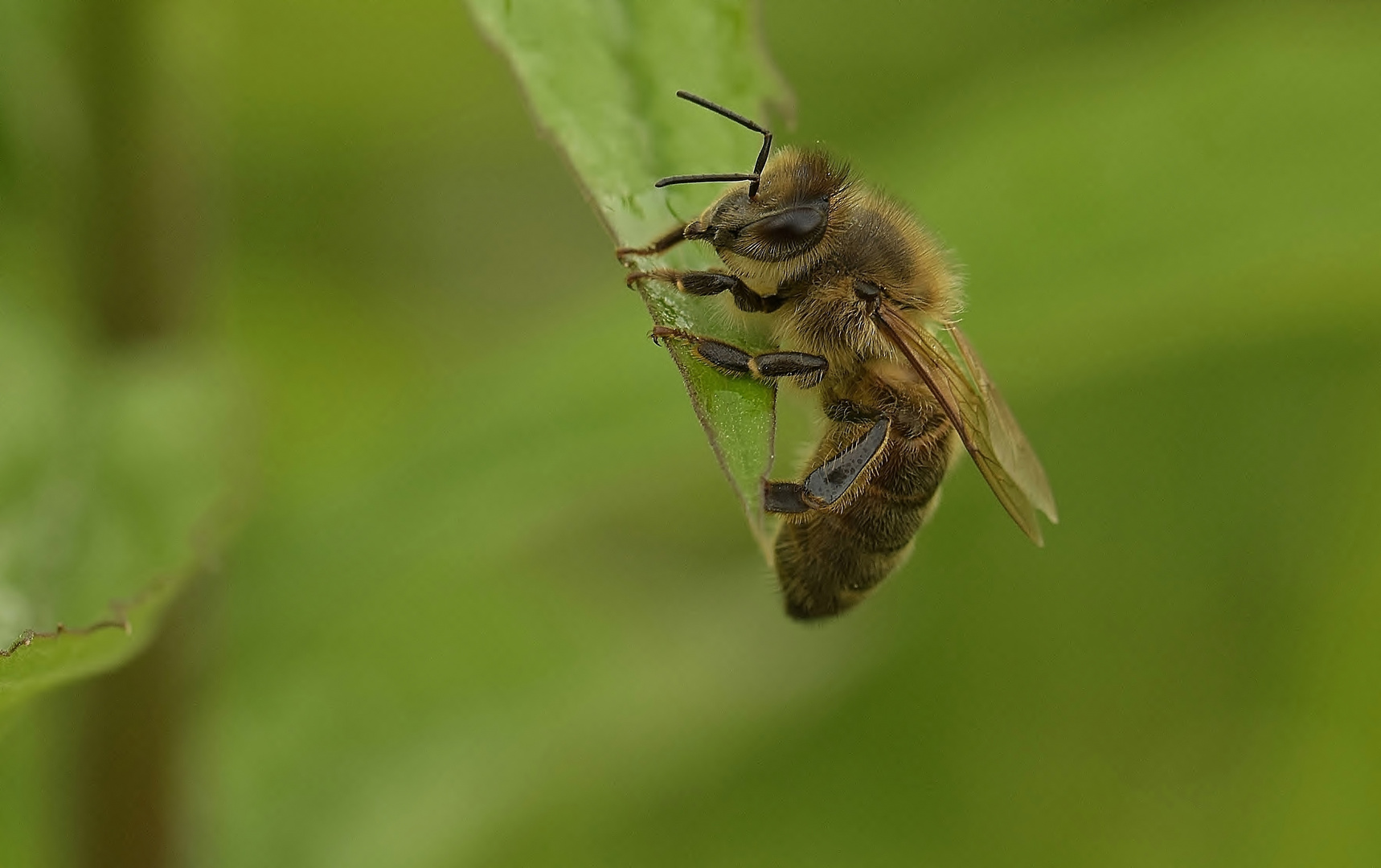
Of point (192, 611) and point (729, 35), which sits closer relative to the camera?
point (729, 35)

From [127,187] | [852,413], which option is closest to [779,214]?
[852,413]

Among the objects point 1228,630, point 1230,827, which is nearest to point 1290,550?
point 1228,630

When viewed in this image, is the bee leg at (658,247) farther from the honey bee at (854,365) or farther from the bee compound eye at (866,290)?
the bee compound eye at (866,290)

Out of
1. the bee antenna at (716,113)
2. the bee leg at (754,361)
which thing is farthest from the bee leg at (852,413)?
the bee antenna at (716,113)

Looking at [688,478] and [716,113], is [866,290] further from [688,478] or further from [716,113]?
[688,478]

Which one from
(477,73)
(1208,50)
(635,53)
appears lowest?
(477,73)

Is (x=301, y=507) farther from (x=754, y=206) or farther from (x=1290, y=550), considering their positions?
(x=1290, y=550)
